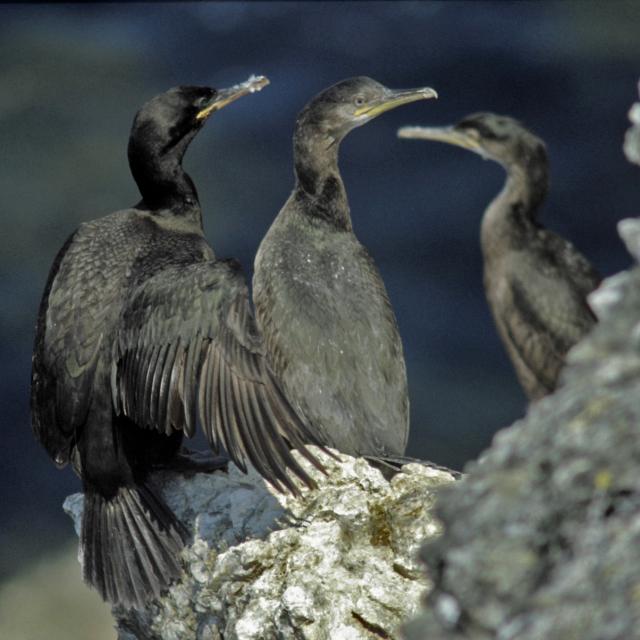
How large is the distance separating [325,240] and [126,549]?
1.86m

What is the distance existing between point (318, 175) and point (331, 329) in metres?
1.10

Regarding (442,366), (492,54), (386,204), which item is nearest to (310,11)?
(492,54)

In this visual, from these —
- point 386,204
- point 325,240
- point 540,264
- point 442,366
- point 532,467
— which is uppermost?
point 532,467

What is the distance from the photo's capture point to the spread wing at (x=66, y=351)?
4.95m

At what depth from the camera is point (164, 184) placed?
601cm

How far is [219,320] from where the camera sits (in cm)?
468

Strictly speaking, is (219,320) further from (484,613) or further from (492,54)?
(492,54)

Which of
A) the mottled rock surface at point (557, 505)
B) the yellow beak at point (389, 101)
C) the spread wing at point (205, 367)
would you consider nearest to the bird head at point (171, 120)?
the yellow beak at point (389, 101)

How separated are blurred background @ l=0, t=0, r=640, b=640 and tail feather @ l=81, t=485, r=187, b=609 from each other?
14.8 feet

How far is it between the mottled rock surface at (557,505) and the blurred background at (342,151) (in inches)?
300

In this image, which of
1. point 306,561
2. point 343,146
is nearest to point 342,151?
point 343,146

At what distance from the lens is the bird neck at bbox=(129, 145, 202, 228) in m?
5.97

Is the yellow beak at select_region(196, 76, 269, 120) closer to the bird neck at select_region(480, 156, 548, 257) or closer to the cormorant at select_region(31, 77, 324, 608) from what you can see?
the cormorant at select_region(31, 77, 324, 608)

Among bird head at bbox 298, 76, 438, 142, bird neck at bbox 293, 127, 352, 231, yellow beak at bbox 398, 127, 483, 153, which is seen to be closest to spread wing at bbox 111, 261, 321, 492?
bird neck at bbox 293, 127, 352, 231
